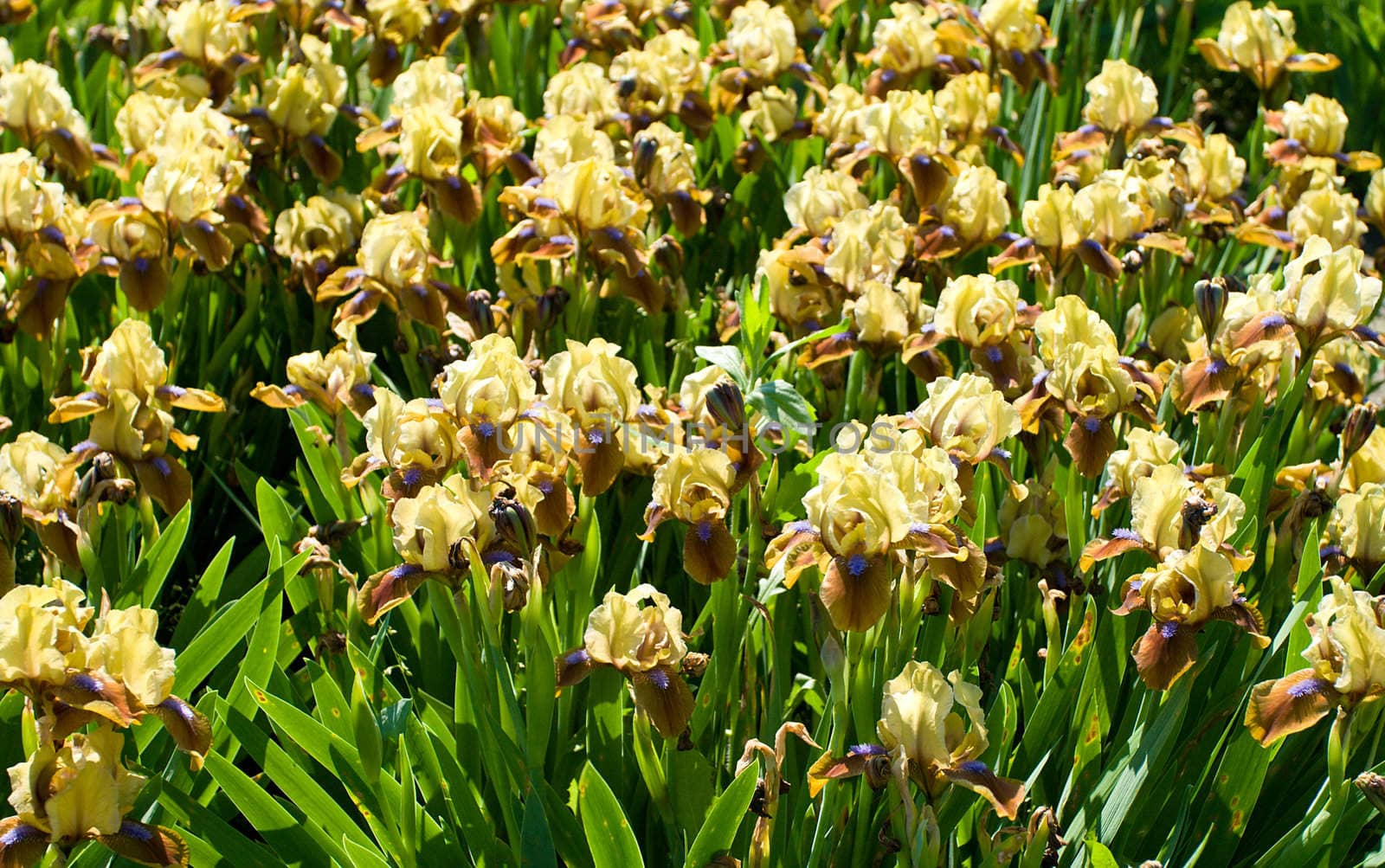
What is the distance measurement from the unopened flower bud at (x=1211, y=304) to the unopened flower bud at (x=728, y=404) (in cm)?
102

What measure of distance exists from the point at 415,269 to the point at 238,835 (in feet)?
4.89

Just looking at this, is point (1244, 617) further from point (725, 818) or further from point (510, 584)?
point (510, 584)

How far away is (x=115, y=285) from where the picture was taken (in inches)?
152

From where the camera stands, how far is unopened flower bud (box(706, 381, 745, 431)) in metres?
2.24

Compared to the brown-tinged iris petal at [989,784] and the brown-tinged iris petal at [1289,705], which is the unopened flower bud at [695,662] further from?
the brown-tinged iris petal at [1289,705]

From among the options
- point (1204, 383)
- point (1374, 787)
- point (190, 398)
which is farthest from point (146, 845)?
point (1204, 383)

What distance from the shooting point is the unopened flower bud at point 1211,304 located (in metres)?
2.66

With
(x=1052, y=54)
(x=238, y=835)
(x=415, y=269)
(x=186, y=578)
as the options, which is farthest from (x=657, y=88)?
(x=238, y=835)

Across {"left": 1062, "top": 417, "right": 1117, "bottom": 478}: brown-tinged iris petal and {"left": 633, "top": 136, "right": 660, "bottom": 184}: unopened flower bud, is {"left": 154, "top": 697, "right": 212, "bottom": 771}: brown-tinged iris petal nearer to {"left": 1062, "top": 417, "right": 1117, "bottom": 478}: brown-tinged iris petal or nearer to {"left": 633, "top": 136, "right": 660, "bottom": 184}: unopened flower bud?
{"left": 1062, "top": 417, "right": 1117, "bottom": 478}: brown-tinged iris petal

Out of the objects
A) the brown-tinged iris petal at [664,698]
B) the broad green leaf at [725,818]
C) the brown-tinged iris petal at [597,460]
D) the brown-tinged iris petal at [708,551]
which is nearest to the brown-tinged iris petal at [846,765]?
the broad green leaf at [725,818]

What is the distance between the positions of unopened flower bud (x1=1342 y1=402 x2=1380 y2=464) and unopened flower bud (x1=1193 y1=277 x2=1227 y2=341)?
11.8 inches

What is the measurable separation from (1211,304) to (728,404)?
106 cm

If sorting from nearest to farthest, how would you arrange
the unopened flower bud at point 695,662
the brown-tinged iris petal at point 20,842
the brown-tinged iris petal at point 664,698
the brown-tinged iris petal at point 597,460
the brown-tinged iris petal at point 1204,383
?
the brown-tinged iris petal at point 20,842 < the brown-tinged iris petal at point 664,698 < the unopened flower bud at point 695,662 < the brown-tinged iris petal at point 597,460 < the brown-tinged iris petal at point 1204,383

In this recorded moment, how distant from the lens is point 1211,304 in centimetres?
267
